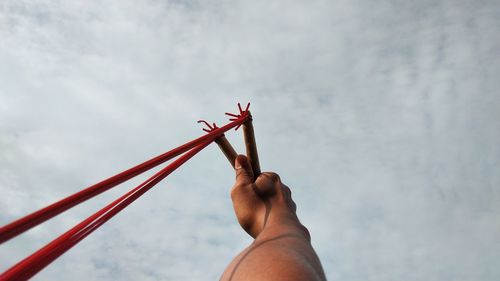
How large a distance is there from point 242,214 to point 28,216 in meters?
1.26

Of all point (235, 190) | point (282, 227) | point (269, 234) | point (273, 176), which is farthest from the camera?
point (273, 176)

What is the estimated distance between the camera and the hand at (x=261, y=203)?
7.16 feet

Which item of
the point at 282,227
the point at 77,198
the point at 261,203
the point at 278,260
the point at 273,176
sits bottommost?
the point at 278,260

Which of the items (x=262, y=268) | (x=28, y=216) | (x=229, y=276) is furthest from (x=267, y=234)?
(x=28, y=216)

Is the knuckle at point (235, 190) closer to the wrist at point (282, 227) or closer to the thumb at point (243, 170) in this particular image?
the thumb at point (243, 170)

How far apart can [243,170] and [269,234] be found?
986 millimetres

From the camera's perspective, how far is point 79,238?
1486 mm

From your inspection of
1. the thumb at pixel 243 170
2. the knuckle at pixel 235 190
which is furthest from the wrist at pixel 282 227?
the thumb at pixel 243 170

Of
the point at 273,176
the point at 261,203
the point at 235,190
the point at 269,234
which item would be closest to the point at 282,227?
the point at 269,234

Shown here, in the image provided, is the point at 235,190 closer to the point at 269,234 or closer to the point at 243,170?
the point at 243,170

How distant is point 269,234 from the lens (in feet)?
5.78

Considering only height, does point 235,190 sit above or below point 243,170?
below

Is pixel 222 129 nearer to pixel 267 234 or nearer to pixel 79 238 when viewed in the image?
pixel 267 234

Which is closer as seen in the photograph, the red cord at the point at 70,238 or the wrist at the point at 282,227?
the red cord at the point at 70,238
